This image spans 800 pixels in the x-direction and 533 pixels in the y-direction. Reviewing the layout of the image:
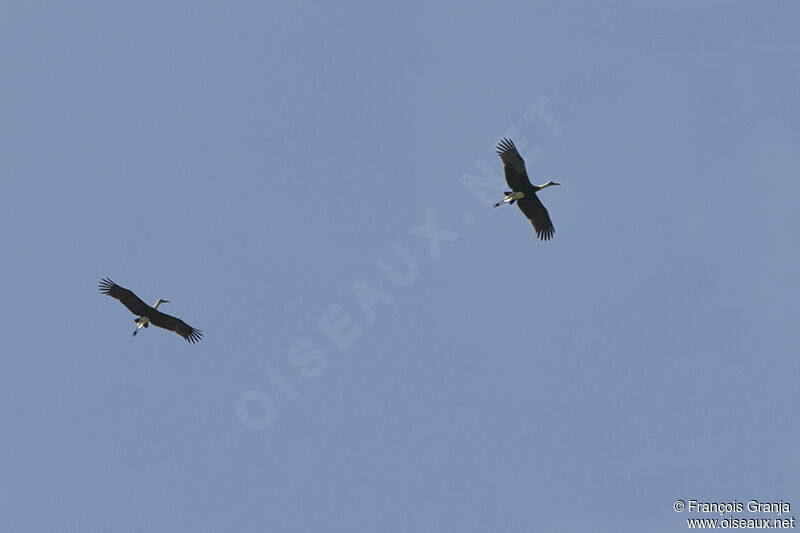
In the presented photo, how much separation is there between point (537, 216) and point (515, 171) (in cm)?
320

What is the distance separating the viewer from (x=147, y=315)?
162 ft

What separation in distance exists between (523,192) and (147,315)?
17.7 meters

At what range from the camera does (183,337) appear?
1986 inches

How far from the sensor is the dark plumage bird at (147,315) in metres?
47.8

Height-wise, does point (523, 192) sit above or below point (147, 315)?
above

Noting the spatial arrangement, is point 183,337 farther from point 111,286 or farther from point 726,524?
point 726,524

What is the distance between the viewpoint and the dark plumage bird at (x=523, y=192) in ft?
146

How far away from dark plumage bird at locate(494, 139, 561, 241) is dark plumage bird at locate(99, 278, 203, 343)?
15.5 meters

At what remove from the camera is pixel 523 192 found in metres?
46.3

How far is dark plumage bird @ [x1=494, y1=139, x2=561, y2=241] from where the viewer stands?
44.5 m

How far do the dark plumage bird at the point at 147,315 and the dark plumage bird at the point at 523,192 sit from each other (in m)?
15.5

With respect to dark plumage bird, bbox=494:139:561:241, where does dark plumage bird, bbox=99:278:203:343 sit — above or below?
below

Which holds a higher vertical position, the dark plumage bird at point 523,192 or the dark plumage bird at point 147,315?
the dark plumage bird at point 523,192

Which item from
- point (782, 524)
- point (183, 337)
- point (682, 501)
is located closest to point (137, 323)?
point (183, 337)
